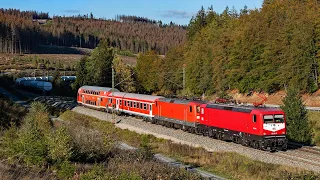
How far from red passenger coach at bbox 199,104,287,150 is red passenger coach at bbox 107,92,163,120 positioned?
13.4 metres

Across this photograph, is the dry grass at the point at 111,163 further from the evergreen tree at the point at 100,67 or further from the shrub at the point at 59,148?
the evergreen tree at the point at 100,67

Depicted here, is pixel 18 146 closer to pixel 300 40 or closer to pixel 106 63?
pixel 300 40

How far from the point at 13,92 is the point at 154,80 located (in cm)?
3123

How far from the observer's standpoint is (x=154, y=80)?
3521 inches

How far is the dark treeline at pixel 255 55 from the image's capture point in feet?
184

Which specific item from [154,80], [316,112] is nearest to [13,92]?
[154,80]

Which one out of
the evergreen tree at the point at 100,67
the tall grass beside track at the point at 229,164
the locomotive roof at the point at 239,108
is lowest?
the tall grass beside track at the point at 229,164

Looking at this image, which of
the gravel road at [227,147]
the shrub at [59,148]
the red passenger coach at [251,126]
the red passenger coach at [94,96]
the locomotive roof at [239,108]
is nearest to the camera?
the shrub at [59,148]

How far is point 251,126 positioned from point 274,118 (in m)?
1.58

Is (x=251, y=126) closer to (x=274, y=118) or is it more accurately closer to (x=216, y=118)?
(x=274, y=118)

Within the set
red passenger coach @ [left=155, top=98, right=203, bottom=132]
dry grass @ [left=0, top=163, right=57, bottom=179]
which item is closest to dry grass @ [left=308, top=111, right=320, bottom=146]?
red passenger coach @ [left=155, top=98, right=203, bottom=132]

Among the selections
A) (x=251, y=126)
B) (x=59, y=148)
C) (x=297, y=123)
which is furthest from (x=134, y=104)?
(x=59, y=148)

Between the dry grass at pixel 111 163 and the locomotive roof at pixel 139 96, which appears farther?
the locomotive roof at pixel 139 96

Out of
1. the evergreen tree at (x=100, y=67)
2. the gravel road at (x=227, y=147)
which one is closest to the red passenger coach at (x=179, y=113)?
the gravel road at (x=227, y=147)
